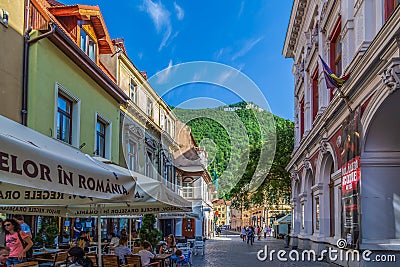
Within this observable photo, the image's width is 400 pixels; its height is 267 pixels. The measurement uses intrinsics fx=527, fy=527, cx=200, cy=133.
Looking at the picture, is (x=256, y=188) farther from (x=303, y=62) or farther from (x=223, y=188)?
(x=223, y=188)

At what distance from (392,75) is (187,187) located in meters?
36.4

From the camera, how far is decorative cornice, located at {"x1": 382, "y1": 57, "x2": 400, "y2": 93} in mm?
11176

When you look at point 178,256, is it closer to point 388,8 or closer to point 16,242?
point 16,242

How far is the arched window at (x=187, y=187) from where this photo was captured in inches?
1863

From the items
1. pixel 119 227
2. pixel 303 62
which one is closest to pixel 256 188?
pixel 303 62

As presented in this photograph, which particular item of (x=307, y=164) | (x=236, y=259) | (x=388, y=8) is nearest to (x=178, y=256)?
(x=236, y=259)

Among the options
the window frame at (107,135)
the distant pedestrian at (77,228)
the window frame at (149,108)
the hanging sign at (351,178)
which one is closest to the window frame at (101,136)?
the window frame at (107,135)

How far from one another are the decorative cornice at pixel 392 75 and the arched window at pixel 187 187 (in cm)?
3529

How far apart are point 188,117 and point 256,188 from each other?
3135 centimetres

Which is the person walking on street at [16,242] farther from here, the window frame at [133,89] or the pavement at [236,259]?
the window frame at [133,89]

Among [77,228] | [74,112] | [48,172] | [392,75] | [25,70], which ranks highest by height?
[25,70]

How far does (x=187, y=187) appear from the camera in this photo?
46906mm

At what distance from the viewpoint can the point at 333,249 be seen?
1892 centimetres

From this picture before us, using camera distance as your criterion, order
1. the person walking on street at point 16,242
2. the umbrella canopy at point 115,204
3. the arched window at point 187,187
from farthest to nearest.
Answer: the arched window at point 187,187, the person walking on street at point 16,242, the umbrella canopy at point 115,204
